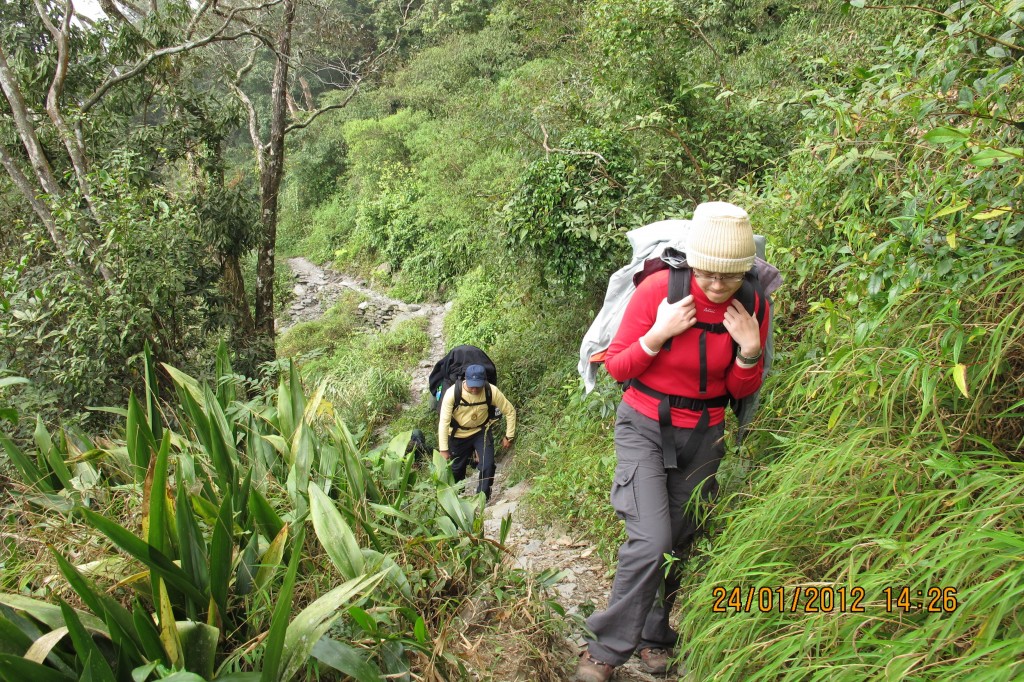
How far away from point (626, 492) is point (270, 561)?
1387 mm

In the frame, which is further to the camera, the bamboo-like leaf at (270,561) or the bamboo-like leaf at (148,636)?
the bamboo-like leaf at (270,561)

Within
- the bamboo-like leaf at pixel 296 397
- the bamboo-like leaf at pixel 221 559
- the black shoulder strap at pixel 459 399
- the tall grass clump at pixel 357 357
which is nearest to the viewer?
the bamboo-like leaf at pixel 221 559

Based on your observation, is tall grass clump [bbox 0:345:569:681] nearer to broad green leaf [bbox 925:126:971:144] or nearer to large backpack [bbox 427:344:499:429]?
broad green leaf [bbox 925:126:971:144]

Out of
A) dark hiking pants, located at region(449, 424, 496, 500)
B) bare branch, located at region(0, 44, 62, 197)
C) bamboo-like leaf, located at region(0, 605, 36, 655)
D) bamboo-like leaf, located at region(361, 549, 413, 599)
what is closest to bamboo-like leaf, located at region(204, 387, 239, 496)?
bamboo-like leaf, located at region(361, 549, 413, 599)

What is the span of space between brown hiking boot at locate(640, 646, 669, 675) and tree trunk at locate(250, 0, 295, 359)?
904cm

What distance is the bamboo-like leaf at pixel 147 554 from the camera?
200 cm

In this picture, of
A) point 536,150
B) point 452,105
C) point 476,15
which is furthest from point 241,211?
point 476,15

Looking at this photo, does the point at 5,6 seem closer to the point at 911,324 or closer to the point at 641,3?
the point at 641,3

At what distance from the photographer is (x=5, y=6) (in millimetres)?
9742

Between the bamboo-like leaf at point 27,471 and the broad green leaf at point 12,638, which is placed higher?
the bamboo-like leaf at point 27,471

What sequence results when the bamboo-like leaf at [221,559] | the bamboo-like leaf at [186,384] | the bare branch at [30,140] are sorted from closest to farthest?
the bamboo-like leaf at [221,559], the bamboo-like leaf at [186,384], the bare branch at [30,140]

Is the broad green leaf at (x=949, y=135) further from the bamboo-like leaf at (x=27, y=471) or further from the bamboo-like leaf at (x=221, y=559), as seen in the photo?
the bamboo-like leaf at (x=27, y=471)
